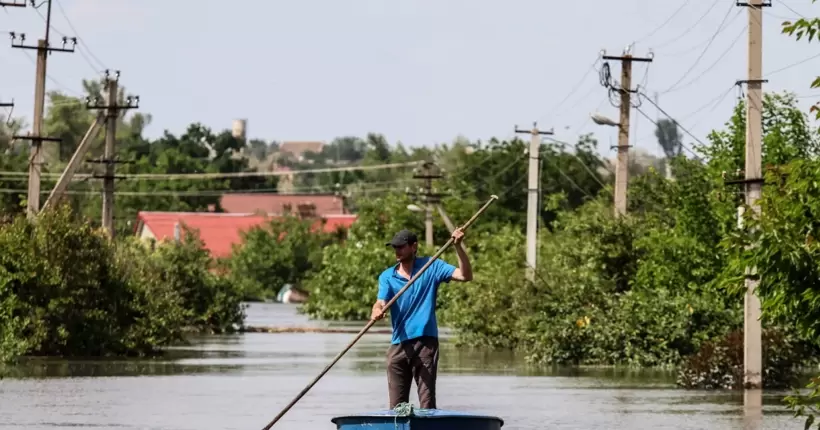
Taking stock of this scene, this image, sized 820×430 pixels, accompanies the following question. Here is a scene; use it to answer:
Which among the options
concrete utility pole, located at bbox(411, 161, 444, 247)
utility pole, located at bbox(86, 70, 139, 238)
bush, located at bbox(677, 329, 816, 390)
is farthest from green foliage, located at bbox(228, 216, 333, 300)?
bush, located at bbox(677, 329, 816, 390)

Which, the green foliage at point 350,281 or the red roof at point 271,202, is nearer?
the green foliage at point 350,281

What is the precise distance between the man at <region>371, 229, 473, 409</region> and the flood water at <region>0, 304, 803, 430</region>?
5.52 metres

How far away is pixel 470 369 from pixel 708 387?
21.2 ft

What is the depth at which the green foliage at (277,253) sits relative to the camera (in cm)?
11894

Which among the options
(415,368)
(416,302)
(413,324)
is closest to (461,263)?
(416,302)

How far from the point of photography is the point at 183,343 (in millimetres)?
51094

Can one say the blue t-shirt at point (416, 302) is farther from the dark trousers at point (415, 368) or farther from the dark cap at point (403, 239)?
the dark cap at point (403, 239)

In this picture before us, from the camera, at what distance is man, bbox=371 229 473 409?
16.1 metres

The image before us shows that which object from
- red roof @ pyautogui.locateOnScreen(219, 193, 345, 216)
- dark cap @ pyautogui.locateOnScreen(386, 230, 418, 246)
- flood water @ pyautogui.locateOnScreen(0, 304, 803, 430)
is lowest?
flood water @ pyautogui.locateOnScreen(0, 304, 803, 430)

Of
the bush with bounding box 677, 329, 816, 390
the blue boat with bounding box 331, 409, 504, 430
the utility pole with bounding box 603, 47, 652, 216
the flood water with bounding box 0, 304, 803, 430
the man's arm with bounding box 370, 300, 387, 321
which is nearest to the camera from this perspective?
the blue boat with bounding box 331, 409, 504, 430

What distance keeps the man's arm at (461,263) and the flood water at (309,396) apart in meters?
5.95

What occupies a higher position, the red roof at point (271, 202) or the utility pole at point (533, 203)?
the red roof at point (271, 202)

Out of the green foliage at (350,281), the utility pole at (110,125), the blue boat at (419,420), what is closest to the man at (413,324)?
the blue boat at (419,420)

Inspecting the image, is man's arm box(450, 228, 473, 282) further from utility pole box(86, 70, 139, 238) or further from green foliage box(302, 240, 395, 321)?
green foliage box(302, 240, 395, 321)
